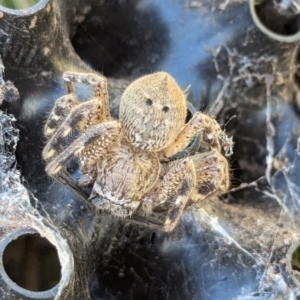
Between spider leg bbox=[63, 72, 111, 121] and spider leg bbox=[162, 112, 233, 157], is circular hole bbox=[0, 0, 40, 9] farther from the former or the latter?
spider leg bbox=[162, 112, 233, 157]

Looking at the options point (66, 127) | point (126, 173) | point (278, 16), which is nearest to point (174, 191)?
point (126, 173)

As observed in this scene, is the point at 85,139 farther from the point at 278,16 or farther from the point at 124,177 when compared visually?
the point at 278,16

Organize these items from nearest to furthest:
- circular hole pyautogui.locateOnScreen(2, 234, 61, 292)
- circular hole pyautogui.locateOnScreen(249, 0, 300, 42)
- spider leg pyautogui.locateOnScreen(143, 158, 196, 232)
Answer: circular hole pyautogui.locateOnScreen(2, 234, 61, 292), spider leg pyautogui.locateOnScreen(143, 158, 196, 232), circular hole pyautogui.locateOnScreen(249, 0, 300, 42)

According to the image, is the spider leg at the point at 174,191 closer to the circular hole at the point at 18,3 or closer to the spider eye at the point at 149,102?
the spider eye at the point at 149,102

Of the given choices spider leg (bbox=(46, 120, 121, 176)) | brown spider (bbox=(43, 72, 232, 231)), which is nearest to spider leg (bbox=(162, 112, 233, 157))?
brown spider (bbox=(43, 72, 232, 231))

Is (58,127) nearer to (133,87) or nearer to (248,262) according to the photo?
(133,87)

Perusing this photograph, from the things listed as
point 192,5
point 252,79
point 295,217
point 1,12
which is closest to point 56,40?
point 1,12

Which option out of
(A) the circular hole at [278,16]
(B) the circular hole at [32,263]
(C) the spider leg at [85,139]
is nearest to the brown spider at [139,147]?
(C) the spider leg at [85,139]
